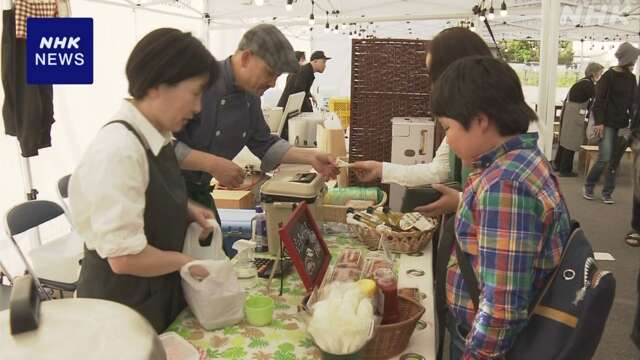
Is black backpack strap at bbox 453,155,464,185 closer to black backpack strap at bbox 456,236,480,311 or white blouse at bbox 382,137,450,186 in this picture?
white blouse at bbox 382,137,450,186

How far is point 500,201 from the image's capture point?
1.10 m

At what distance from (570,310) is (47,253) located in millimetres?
2740

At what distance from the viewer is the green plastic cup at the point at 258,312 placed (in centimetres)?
148

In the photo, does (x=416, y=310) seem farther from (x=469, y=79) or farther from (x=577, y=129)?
(x=577, y=129)

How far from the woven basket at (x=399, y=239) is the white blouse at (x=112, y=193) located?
3.32ft

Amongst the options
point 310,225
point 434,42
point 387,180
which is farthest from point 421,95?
point 310,225

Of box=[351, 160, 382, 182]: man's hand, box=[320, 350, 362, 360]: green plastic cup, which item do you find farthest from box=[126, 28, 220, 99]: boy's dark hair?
box=[351, 160, 382, 182]: man's hand

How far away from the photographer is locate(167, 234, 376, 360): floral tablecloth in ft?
4.42

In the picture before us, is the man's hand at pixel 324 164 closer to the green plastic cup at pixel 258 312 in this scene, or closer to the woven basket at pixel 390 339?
the green plastic cup at pixel 258 312

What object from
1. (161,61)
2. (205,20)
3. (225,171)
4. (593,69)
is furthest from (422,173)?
(205,20)

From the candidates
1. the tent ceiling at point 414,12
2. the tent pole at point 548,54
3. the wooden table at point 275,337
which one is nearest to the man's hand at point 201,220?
the wooden table at point 275,337

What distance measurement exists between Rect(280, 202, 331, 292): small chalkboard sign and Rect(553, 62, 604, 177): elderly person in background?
6.84 metres

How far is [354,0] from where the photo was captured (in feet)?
36.8

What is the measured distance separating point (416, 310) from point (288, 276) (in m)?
0.55
